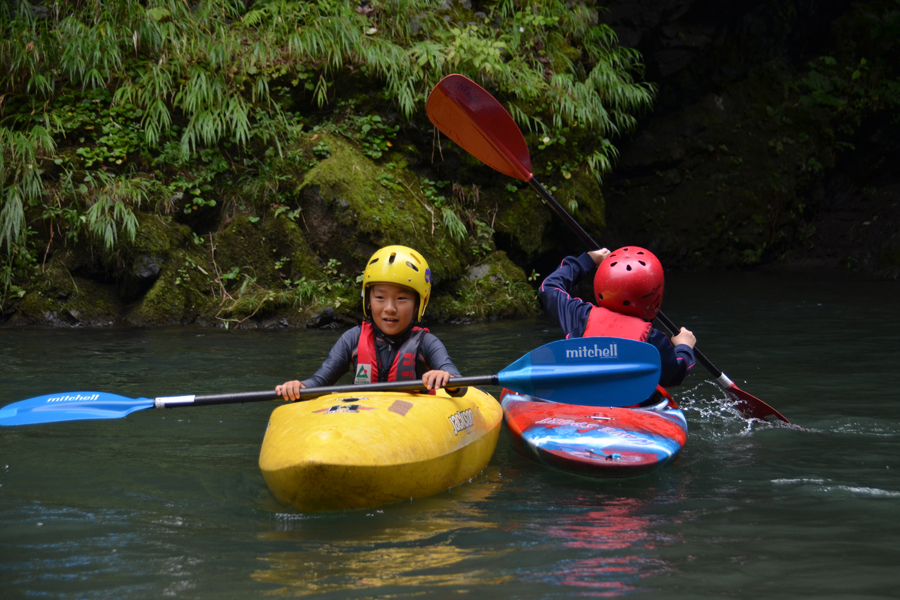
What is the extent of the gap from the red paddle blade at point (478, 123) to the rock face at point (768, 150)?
25.8 ft

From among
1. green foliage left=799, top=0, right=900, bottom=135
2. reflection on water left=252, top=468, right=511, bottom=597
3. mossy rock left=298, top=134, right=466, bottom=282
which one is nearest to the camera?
reflection on water left=252, top=468, right=511, bottom=597

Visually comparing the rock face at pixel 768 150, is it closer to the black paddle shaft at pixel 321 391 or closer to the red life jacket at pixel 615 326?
the red life jacket at pixel 615 326

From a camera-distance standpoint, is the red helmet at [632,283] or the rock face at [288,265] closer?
the red helmet at [632,283]

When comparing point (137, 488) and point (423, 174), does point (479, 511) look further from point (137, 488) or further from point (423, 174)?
point (423, 174)

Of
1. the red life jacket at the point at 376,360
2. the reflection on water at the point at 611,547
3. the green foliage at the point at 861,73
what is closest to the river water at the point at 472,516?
the reflection on water at the point at 611,547

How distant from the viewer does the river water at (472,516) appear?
1958mm

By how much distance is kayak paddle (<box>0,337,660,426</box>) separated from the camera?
9.95 feet

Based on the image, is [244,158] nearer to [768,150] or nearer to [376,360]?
[376,360]

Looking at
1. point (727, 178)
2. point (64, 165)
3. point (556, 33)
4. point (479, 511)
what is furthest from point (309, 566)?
point (727, 178)

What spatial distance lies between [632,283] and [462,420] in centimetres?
102

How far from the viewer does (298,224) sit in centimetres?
729

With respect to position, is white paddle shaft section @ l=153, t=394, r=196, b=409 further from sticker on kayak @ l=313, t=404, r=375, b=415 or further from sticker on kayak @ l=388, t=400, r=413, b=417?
sticker on kayak @ l=388, t=400, r=413, b=417

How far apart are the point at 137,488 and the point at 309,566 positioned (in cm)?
109

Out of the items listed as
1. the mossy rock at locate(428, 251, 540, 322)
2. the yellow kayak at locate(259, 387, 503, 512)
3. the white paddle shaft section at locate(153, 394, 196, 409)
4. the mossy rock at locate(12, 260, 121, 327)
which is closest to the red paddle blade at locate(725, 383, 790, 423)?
the yellow kayak at locate(259, 387, 503, 512)
